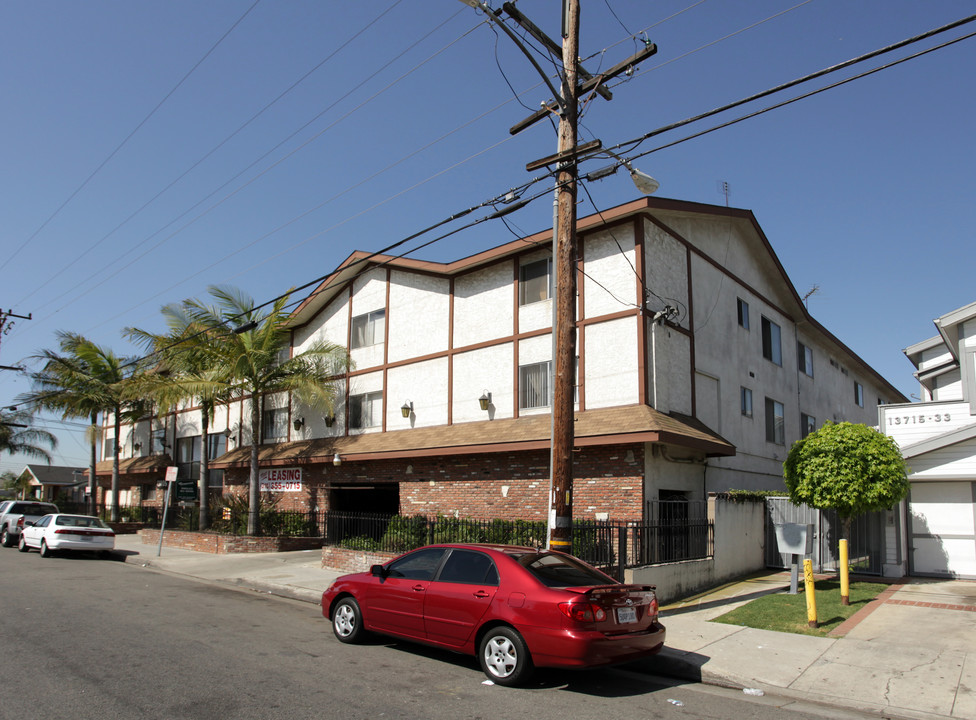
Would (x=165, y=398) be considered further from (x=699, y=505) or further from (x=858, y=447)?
(x=858, y=447)

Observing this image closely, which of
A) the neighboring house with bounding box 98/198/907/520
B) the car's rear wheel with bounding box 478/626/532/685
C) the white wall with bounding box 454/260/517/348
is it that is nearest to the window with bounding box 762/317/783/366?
the neighboring house with bounding box 98/198/907/520

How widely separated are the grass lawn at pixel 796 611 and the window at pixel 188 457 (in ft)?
88.9

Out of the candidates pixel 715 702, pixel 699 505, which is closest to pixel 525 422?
pixel 699 505

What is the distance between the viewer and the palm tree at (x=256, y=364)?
2314 centimetres

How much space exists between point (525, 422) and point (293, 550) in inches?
370

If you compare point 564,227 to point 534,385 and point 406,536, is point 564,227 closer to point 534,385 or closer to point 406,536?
point 534,385

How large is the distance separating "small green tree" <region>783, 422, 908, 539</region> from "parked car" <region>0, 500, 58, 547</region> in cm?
2449

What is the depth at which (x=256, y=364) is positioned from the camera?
23.2 meters

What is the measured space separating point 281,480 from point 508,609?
780 inches

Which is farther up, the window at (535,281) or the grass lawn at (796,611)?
the window at (535,281)

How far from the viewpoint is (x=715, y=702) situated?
732 centimetres

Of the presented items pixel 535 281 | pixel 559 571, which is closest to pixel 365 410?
pixel 535 281

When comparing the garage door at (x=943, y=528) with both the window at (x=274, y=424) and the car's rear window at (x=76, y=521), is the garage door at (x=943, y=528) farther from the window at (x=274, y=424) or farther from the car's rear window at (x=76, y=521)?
the car's rear window at (x=76, y=521)

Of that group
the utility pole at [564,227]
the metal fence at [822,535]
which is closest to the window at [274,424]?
the metal fence at [822,535]
